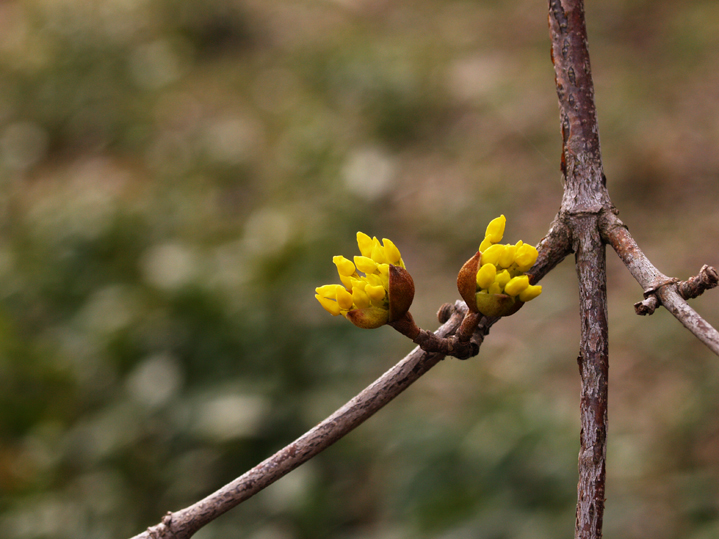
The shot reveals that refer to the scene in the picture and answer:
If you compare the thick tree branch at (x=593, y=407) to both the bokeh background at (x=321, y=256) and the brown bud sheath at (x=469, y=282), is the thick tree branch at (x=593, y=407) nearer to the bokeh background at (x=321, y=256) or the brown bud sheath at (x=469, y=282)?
the brown bud sheath at (x=469, y=282)

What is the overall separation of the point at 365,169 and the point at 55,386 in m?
1.74

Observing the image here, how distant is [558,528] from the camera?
1691 mm

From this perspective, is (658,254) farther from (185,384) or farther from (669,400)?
(185,384)

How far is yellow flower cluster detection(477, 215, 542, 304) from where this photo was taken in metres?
0.54

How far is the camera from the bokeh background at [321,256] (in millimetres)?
1980

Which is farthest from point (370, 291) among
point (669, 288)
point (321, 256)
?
point (321, 256)

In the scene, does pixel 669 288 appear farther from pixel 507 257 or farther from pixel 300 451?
pixel 300 451

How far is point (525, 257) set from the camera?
1.83 feet

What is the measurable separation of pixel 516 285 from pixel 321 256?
7.13 ft

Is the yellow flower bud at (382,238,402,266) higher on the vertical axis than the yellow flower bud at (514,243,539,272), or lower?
higher

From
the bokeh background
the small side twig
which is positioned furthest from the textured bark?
the bokeh background

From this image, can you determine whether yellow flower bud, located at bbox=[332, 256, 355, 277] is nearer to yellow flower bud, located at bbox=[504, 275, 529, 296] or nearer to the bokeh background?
yellow flower bud, located at bbox=[504, 275, 529, 296]

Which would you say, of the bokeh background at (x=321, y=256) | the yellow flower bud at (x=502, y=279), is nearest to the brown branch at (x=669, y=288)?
the yellow flower bud at (x=502, y=279)

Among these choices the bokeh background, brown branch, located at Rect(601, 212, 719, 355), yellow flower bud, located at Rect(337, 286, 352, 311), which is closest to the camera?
brown branch, located at Rect(601, 212, 719, 355)
